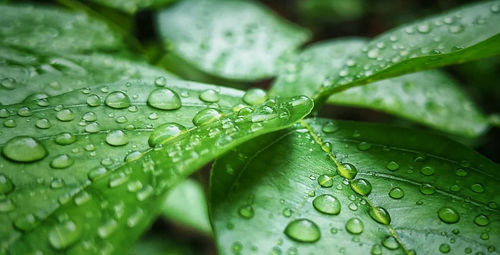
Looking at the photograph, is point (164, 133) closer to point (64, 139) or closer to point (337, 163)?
point (64, 139)

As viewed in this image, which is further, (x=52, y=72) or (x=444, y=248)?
(x=52, y=72)

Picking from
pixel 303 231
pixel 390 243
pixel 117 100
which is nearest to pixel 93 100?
pixel 117 100

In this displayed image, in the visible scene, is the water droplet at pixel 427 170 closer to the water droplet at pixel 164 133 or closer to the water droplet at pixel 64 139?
the water droplet at pixel 164 133

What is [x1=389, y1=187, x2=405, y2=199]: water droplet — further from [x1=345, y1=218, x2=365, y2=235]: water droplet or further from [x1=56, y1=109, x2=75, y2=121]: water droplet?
[x1=56, y1=109, x2=75, y2=121]: water droplet

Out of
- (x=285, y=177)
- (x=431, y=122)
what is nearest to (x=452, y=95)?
(x=431, y=122)

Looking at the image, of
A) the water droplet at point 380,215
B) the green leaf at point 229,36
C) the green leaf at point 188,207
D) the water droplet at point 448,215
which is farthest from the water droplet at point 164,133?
the green leaf at point 188,207

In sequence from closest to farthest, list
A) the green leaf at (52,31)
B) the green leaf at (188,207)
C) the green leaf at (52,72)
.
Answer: the green leaf at (52,72)
the green leaf at (52,31)
the green leaf at (188,207)
